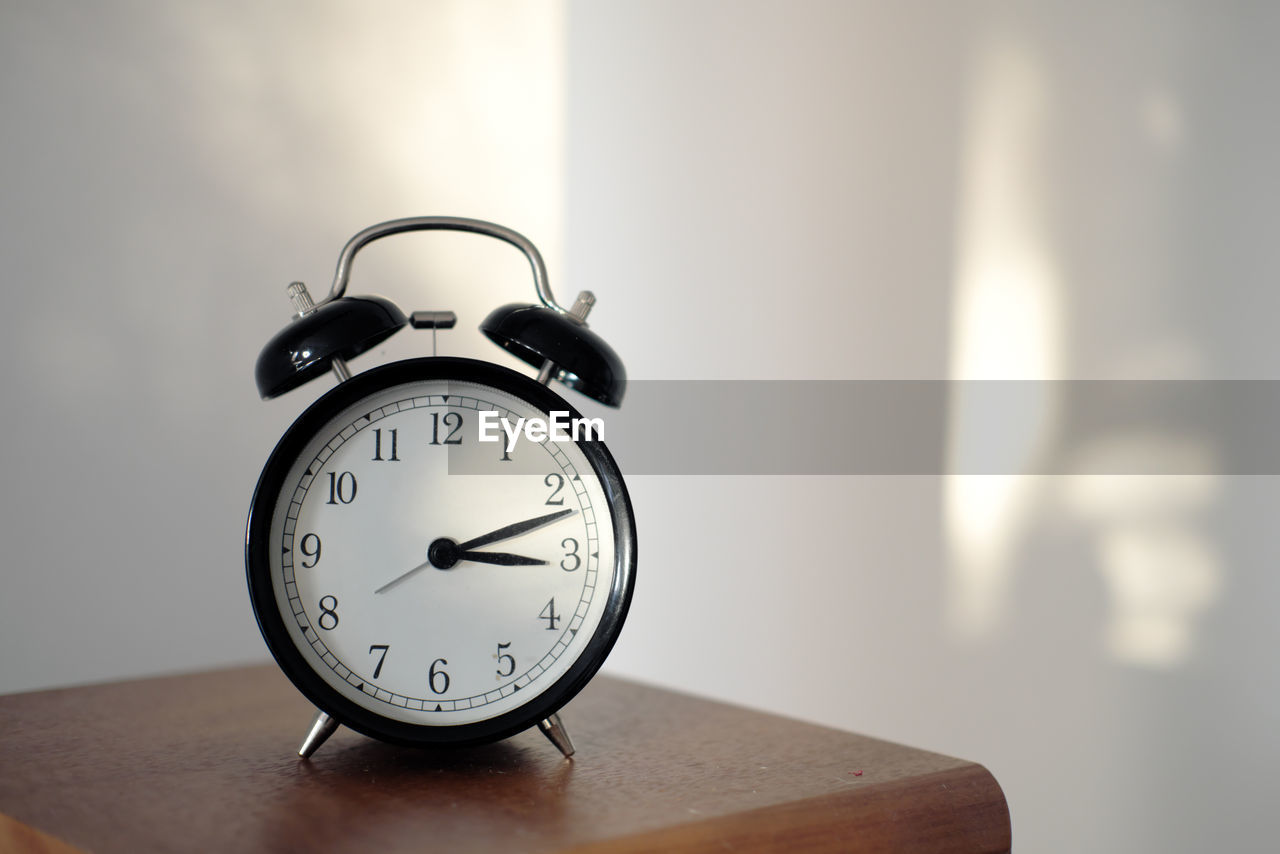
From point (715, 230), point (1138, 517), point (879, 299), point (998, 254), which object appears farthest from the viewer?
point (715, 230)

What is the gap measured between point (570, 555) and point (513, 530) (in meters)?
0.05

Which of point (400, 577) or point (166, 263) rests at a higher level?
point (166, 263)

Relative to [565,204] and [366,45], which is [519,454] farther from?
[565,204]

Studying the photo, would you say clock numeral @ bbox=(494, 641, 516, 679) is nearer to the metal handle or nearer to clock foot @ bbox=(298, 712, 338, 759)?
clock foot @ bbox=(298, 712, 338, 759)

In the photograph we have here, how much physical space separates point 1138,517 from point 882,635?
543 mm

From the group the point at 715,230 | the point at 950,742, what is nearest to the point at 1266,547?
the point at 950,742

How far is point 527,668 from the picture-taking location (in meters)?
0.73

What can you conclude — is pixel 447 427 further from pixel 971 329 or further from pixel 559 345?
pixel 971 329

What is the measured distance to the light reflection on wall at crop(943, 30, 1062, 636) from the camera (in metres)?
1.79

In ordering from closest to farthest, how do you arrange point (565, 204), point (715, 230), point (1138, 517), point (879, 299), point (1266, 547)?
1. point (1266, 547)
2. point (1138, 517)
3. point (879, 299)
4. point (715, 230)
5. point (565, 204)

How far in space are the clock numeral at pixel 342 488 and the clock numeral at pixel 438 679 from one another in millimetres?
138

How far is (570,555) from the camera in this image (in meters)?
0.74

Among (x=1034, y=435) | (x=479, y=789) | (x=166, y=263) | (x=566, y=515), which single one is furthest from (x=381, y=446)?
(x=1034, y=435)

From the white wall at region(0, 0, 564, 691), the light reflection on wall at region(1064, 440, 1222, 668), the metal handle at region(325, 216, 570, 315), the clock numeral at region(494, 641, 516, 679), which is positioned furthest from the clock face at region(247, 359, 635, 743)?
the light reflection on wall at region(1064, 440, 1222, 668)
